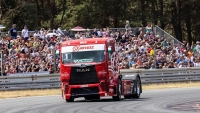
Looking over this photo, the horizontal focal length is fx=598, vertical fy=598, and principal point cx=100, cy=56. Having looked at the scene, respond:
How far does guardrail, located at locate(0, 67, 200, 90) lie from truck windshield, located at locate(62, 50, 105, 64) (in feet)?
29.2

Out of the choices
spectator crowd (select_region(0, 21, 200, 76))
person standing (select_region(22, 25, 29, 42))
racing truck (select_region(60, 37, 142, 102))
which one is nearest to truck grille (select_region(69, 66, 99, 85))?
racing truck (select_region(60, 37, 142, 102))

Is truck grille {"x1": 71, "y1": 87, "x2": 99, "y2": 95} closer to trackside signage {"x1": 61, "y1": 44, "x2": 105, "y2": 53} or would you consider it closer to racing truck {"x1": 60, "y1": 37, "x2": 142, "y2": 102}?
racing truck {"x1": 60, "y1": 37, "x2": 142, "y2": 102}

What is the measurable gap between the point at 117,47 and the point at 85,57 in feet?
31.3

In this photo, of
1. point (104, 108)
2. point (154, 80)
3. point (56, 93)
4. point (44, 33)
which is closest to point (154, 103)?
point (104, 108)

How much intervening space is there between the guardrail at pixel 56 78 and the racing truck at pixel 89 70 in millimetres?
8613

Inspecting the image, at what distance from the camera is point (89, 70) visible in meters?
23.2

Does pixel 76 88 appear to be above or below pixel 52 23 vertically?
below

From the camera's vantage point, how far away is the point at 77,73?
2325 centimetres

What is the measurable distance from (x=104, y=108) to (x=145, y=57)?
16.5m

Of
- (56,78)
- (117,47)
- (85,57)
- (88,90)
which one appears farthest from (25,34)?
(88,90)

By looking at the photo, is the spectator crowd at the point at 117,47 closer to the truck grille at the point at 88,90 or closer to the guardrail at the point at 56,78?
the guardrail at the point at 56,78

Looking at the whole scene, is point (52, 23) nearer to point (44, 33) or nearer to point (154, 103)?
point (44, 33)

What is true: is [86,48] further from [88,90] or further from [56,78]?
[56,78]

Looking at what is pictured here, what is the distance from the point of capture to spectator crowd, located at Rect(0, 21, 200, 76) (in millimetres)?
33438
